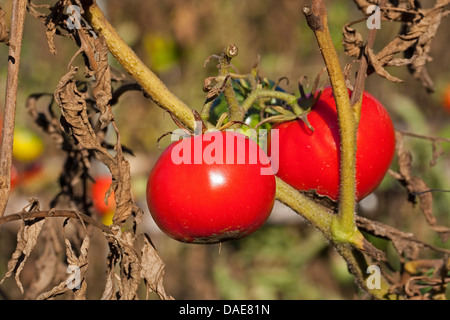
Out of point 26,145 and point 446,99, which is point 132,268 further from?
point 446,99

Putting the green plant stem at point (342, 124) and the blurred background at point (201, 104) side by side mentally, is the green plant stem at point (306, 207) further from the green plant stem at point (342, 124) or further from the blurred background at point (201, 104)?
the blurred background at point (201, 104)

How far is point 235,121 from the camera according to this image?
894 mm

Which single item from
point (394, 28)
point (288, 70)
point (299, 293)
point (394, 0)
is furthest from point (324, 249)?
point (394, 0)

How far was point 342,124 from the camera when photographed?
87cm

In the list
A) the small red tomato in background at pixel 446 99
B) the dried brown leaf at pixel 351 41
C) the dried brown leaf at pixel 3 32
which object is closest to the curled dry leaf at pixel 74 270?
the dried brown leaf at pixel 3 32

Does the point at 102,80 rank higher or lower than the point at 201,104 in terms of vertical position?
lower

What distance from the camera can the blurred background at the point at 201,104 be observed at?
2744mm

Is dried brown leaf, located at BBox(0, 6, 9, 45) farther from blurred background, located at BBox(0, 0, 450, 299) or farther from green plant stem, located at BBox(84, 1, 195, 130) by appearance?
blurred background, located at BBox(0, 0, 450, 299)

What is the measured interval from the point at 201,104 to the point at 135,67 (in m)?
2.58

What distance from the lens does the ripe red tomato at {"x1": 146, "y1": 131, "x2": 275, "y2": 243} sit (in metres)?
0.85

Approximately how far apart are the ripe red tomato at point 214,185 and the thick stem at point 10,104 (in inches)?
8.8

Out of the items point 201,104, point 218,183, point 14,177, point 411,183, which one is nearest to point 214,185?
point 218,183
